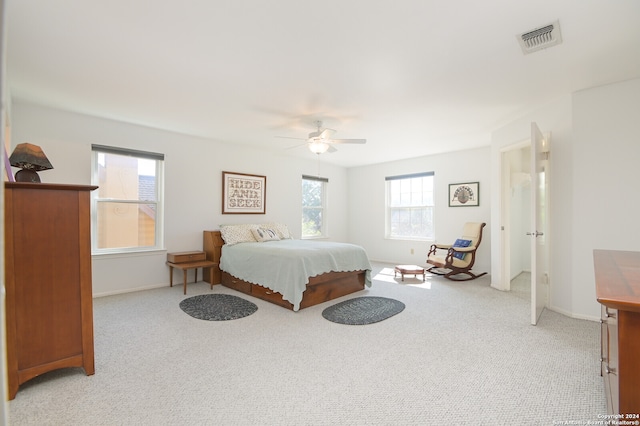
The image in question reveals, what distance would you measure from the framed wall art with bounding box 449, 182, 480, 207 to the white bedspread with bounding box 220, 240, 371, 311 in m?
2.67

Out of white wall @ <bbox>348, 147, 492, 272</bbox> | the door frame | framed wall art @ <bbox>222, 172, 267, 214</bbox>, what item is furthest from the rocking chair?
framed wall art @ <bbox>222, 172, 267, 214</bbox>

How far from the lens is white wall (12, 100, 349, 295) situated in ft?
12.0

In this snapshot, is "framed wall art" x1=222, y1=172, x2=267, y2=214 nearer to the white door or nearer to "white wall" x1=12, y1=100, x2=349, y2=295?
"white wall" x1=12, y1=100, x2=349, y2=295

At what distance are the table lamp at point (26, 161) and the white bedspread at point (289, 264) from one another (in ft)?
7.60

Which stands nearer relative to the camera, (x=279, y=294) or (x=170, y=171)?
(x=279, y=294)

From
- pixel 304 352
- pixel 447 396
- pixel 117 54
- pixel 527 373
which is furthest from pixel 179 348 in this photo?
pixel 527 373

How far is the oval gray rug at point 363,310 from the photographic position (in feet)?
10.4

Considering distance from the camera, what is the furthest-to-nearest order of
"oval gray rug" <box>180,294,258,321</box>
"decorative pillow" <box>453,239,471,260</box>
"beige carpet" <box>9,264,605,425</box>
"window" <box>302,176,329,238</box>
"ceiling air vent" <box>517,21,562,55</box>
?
"window" <box>302,176,329,238</box> < "decorative pillow" <box>453,239,471,260</box> < "oval gray rug" <box>180,294,258,321</box> < "ceiling air vent" <box>517,21,562,55</box> < "beige carpet" <box>9,264,605,425</box>

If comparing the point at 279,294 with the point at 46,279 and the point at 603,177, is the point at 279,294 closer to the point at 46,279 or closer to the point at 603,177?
the point at 46,279

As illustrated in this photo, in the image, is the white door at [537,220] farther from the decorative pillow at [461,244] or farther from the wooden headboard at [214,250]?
the wooden headboard at [214,250]

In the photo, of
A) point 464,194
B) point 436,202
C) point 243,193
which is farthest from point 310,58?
point 436,202

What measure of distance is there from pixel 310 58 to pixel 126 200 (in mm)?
3335

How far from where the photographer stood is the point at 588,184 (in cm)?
313

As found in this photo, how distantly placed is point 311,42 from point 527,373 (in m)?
2.77
